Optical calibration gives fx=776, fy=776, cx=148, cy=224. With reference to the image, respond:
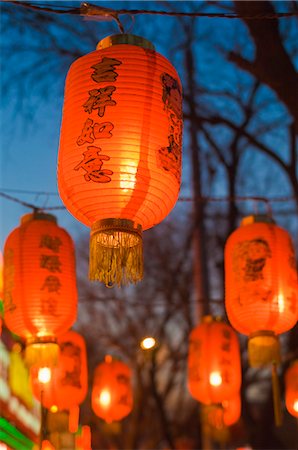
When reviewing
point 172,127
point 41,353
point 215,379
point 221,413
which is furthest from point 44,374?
point 172,127

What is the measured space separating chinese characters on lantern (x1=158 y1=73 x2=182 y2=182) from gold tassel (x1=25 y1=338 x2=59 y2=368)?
9.30 feet

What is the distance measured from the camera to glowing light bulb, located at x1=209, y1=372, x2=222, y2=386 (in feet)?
30.2

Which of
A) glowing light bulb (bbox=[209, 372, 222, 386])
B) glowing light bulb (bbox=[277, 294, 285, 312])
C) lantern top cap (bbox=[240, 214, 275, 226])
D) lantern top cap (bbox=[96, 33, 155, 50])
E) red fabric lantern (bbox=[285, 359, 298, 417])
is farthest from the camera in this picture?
red fabric lantern (bbox=[285, 359, 298, 417])

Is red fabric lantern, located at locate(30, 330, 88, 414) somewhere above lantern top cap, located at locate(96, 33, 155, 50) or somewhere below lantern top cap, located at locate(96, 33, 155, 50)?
below

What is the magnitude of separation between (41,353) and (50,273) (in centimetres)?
71

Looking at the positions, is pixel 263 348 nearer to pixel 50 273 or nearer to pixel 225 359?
pixel 50 273

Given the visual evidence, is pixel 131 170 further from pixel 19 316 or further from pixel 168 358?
pixel 168 358

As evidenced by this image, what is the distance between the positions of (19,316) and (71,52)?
4053 mm

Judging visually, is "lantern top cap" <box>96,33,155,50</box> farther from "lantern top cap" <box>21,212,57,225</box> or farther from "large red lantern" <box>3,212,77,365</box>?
"lantern top cap" <box>21,212,57,225</box>

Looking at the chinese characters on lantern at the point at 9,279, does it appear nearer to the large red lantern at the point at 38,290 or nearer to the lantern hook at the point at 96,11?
the large red lantern at the point at 38,290

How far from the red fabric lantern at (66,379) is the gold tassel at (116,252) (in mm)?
4771

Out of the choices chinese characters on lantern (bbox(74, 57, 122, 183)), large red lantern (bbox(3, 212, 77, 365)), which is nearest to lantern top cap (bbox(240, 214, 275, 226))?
large red lantern (bbox(3, 212, 77, 365))

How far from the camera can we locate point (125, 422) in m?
23.3

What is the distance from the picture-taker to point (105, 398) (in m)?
11.5
